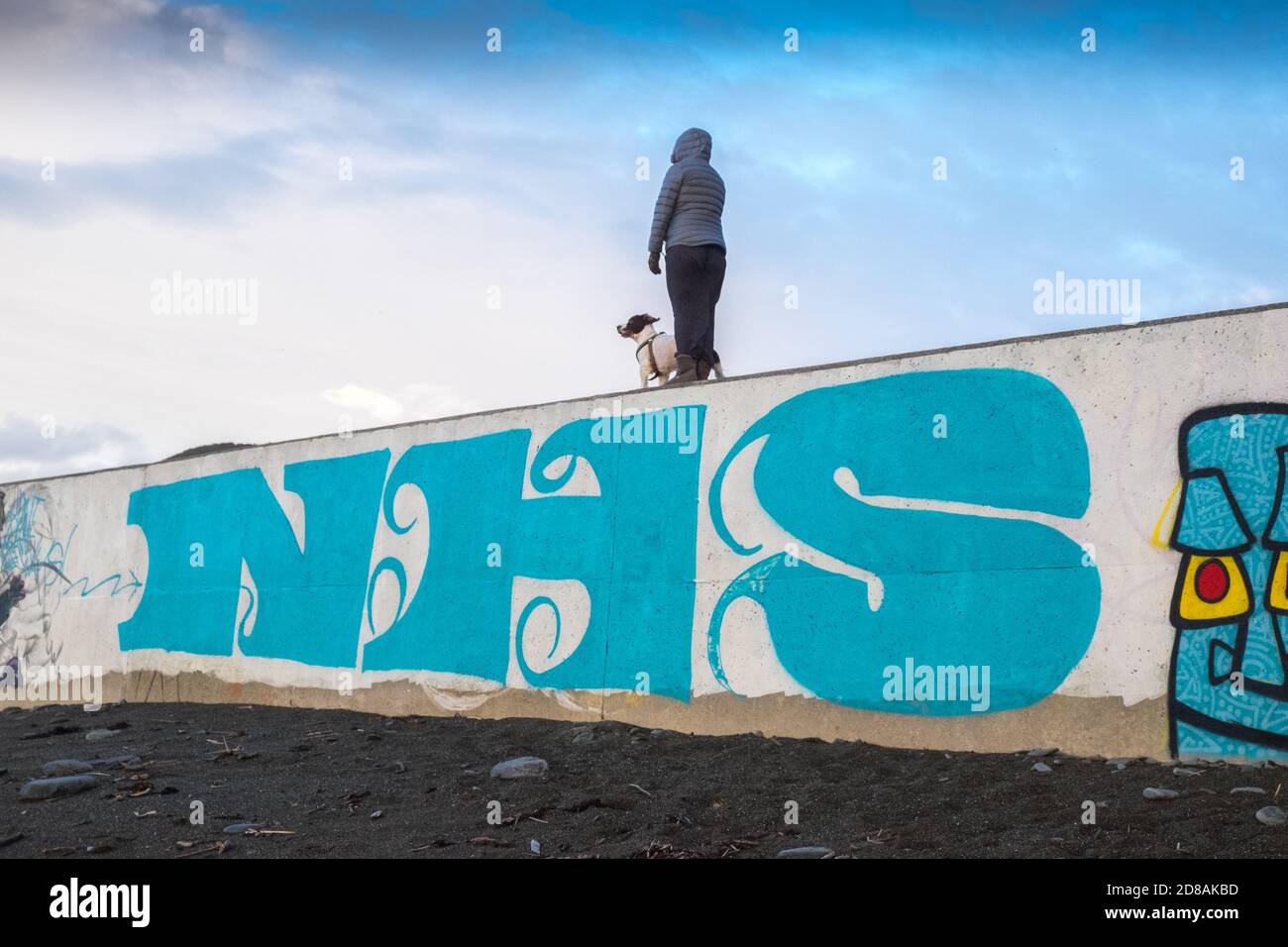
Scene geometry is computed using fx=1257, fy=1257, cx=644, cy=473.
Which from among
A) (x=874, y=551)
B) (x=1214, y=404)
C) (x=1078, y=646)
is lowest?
(x=1078, y=646)

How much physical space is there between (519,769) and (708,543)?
5.76ft

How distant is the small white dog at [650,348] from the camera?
8.85 meters

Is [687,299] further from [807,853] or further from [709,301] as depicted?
[807,853]

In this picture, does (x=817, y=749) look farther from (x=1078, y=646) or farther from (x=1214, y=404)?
(x=1214, y=404)

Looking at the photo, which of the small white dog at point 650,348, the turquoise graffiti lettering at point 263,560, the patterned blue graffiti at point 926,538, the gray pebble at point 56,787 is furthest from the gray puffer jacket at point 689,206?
the gray pebble at point 56,787

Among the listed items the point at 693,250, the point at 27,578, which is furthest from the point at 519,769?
the point at 27,578

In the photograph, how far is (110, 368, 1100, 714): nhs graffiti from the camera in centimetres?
617

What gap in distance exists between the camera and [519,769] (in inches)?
252

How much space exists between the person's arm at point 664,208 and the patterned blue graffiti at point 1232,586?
13.0ft

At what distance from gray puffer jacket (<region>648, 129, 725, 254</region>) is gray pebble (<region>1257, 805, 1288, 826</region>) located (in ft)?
16.6

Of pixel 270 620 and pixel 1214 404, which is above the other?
pixel 1214 404
